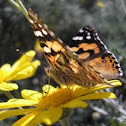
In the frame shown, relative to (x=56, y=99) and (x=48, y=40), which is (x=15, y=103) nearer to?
(x=56, y=99)

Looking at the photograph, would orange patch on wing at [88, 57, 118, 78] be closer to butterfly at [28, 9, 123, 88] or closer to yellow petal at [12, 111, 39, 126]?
butterfly at [28, 9, 123, 88]

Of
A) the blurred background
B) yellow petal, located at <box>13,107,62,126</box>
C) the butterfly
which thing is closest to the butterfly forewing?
the butterfly

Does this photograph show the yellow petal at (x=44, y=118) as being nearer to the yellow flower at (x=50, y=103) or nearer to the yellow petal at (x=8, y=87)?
the yellow flower at (x=50, y=103)

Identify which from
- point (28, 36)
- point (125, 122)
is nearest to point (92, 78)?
point (125, 122)

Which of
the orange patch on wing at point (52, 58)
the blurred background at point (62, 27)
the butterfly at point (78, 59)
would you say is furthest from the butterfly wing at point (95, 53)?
the blurred background at point (62, 27)

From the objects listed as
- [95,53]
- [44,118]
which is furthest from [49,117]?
[95,53]

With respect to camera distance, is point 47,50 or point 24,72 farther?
point 24,72

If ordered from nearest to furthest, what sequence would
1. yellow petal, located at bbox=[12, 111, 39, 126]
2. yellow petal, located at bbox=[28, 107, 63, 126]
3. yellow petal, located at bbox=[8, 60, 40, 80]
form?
1. yellow petal, located at bbox=[28, 107, 63, 126]
2. yellow petal, located at bbox=[12, 111, 39, 126]
3. yellow petal, located at bbox=[8, 60, 40, 80]
